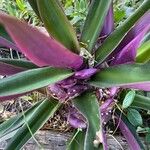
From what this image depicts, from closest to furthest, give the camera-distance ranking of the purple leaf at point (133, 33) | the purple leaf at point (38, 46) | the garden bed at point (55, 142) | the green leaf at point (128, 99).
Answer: the purple leaf at point (38, 46) < the purple leaf at point (133, 33) < the green leaf at point (128, 99) < the garden bed at point (55, 142)

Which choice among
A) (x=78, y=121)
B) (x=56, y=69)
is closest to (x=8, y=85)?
(x=56, y=69)

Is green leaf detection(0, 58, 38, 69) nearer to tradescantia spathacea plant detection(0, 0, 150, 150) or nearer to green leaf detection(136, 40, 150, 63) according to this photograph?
tradescantia spathacea plant detection(0, 0, 150, 150)

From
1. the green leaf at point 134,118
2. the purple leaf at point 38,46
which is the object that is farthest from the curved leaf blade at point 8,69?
the green leaf at point 134,118

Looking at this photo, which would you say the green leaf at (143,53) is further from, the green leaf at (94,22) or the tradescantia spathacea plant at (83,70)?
the green leaf at (94,22)

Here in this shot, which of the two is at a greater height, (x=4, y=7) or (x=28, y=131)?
(x=4, y=7)

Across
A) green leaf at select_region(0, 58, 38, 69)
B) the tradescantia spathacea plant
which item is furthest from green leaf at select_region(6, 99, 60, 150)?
green leaf at select_region(0, 58, 38, 69)

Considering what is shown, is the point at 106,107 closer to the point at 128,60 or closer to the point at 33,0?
the point at 128,60

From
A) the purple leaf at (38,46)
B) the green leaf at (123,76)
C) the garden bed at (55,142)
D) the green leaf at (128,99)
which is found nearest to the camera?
the purple leaf at (38,46)
